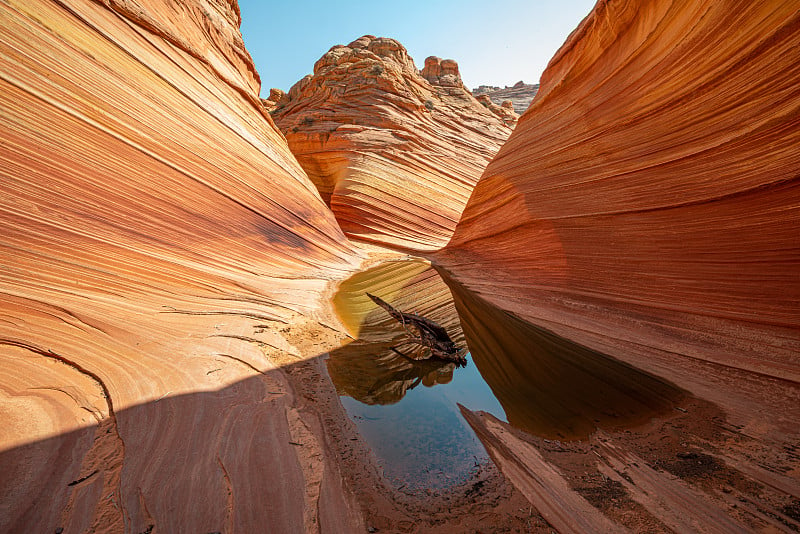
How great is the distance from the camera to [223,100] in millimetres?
7523

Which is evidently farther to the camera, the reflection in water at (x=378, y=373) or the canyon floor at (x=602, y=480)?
the reflection in water at (x=378, y=373)

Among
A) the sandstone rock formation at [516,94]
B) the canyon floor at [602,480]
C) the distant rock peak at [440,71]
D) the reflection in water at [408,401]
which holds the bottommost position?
the canyon floor at [602,480]

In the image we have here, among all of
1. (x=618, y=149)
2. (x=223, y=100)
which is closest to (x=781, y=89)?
(x=618, y=149)

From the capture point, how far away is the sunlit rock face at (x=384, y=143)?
12703mm

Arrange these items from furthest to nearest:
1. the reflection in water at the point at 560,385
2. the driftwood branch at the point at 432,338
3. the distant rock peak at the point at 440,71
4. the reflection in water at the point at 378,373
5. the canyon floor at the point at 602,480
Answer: the distant rock peak at the point at 440,71 < the driftwood branch at the point at 432,338 < the reflection in water at the point at 378,373 < the reflection in water at the point at 560,385 < the canyon floor at the point at 602,480

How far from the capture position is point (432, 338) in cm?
394

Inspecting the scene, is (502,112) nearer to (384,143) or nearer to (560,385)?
(384,143)

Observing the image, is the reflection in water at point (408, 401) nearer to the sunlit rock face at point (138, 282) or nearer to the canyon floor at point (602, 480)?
the canyon floor at point (602, 480)

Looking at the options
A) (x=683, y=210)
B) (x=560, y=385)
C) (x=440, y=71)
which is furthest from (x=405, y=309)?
(x=440, y=71)

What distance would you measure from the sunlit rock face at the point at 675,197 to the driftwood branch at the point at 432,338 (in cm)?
171

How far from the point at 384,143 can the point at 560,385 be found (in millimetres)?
12481

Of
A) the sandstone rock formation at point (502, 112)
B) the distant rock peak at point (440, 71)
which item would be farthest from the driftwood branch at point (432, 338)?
the distant rock peak at point (440, 71)

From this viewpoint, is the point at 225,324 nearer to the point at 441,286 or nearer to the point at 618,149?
the point at 441,286

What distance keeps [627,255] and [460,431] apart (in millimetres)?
3692
